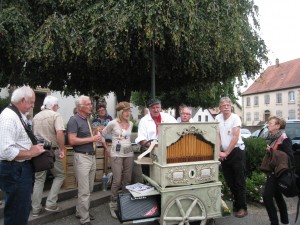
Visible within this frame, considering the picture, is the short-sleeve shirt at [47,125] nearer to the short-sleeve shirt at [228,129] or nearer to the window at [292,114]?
the short-sleeve shirt at [228,129]

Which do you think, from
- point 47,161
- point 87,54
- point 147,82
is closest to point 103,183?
point 87,54

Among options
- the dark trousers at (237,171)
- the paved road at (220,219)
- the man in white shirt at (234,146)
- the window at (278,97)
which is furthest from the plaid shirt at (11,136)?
the window at (278,97)

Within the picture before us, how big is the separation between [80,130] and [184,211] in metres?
1.82

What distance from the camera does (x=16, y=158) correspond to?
286 centimetres

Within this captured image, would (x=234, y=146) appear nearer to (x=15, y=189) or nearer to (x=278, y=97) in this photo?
(x=15, y=189)

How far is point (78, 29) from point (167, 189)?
3533 mm

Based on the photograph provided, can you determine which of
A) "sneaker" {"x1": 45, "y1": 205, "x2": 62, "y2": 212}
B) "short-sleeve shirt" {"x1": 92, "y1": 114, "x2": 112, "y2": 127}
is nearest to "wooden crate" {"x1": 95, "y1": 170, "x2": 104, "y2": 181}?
"short-sleeve shirt" {"x1": 92, "y1": 114, "x2": 112, "y2": 127}

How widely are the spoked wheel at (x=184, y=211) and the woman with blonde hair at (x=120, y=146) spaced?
1.29 meters

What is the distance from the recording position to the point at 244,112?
58844 mm

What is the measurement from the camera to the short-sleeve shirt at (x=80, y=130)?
4.26 m

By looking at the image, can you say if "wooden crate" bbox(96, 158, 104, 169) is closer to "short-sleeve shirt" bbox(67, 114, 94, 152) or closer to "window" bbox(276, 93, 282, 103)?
"short-sleeve shirt" bbox(67, 114, 94, 152)

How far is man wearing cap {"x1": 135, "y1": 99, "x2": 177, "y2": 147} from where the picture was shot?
14.3 feet

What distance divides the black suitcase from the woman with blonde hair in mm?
965

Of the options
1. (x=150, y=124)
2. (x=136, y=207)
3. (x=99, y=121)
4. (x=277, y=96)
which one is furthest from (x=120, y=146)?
(x=277, y=96)
